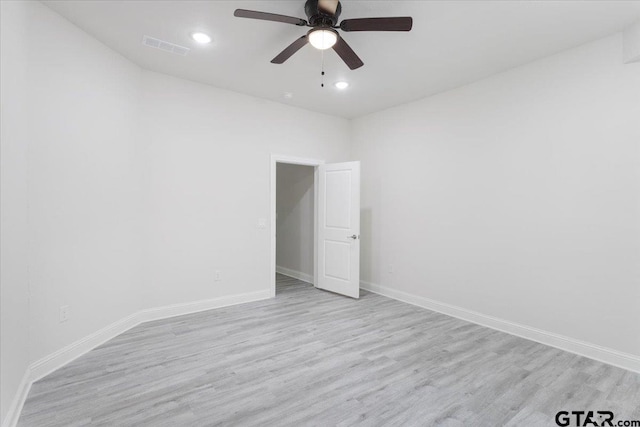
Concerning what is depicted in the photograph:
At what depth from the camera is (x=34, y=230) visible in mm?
2492

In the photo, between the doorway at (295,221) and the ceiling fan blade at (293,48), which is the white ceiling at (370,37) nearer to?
the ceiling fan blade at (293,48)

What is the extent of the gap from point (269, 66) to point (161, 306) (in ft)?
10.2

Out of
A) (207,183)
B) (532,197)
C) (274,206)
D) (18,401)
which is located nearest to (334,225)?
(274,206)

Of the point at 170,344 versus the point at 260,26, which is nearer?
the point at 260,26

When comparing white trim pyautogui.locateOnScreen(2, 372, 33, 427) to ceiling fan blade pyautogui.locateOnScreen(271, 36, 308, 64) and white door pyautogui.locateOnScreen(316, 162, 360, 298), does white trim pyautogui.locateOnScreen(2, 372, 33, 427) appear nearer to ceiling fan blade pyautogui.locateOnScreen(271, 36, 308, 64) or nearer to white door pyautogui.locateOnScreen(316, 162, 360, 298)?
ceiling fan blade pyautogui.locateOnScreen(271, 36, 308, 64)

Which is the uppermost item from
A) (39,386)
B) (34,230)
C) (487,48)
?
(487,48)

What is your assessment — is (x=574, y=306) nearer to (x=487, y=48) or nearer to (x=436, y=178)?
(x=436, y=178)

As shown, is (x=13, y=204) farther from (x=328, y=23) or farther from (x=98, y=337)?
(x=328, y=23)

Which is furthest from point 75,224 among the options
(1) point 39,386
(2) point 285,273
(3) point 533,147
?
(3) point 533,147

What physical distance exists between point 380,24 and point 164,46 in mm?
2196

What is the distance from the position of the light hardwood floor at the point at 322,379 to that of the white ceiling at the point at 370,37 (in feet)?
9.59

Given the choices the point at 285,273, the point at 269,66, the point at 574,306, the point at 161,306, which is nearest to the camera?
the point at 574,306

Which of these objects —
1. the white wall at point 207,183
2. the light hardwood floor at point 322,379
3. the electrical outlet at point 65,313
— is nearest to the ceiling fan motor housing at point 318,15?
the white wall at point 207,183

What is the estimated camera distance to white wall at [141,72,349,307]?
12.7 ft
